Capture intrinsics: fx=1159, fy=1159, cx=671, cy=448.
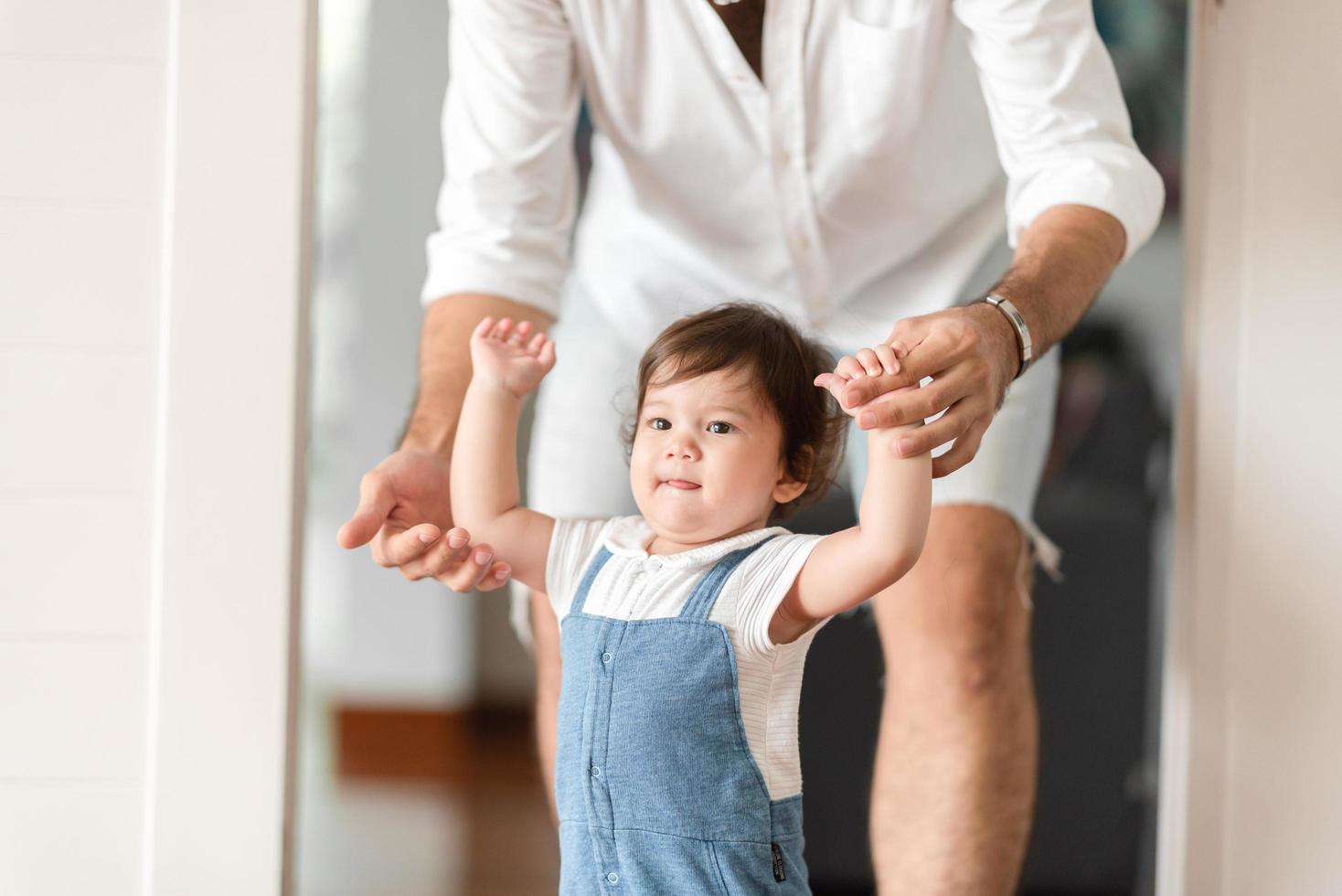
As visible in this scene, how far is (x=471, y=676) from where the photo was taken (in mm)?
1326

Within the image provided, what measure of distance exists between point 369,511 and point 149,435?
18.3 inches

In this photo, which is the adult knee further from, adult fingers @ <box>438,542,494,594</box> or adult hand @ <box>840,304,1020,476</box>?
adult fingers @ <box>438,542,494,594</box>

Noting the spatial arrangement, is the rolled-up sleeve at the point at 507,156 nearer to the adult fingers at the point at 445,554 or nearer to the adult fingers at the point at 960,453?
the adult fingers at the point at 445,554

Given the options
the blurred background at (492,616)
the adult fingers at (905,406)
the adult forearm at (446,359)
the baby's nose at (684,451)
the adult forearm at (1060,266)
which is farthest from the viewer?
the blurred background at (492,616)

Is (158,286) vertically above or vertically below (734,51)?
below

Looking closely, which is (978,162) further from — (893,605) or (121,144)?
(121,144)

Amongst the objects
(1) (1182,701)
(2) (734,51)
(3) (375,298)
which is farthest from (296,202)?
(1) (1182,701)

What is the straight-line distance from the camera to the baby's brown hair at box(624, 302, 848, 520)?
0.98 metres

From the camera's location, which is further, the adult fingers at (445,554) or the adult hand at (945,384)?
the adult fingers at (445,554)

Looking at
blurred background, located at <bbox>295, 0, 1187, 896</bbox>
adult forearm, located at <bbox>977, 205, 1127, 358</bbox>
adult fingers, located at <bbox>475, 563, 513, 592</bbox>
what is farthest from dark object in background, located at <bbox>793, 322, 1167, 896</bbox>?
adult fingers, located at <bbox>475, 563, 513, 592</bbox>

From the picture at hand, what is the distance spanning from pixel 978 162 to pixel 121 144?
39.0 inches

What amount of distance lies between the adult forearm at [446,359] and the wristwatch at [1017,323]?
0.53 metres

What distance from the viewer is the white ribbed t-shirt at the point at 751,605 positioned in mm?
934

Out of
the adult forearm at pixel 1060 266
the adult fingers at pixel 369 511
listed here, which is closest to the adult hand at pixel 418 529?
the adult fingers at pixel 369 511
